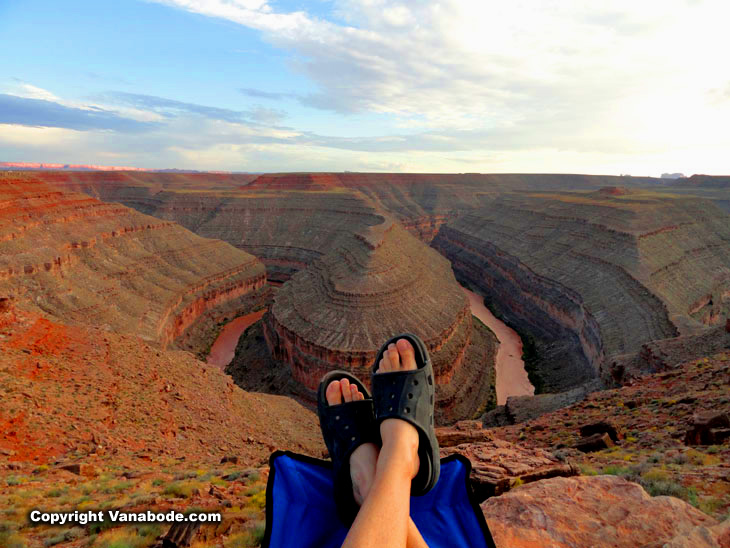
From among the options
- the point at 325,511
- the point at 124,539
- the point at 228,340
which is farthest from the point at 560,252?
the point at 124,539

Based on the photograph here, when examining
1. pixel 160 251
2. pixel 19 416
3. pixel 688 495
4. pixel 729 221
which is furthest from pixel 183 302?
pixel 729 221

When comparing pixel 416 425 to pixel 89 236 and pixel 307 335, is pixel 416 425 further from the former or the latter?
pixel 89 236

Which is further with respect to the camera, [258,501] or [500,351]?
[500,351]

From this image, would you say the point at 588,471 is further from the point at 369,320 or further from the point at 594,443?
the point at 369,320

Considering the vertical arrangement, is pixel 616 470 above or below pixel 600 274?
above

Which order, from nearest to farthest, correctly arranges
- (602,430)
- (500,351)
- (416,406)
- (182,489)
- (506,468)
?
(416,406), (506,468), (182,489), (602,430), (500,351)

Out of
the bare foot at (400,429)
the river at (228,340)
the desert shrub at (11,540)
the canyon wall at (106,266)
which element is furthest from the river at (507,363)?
the desert shrub at (11,540)

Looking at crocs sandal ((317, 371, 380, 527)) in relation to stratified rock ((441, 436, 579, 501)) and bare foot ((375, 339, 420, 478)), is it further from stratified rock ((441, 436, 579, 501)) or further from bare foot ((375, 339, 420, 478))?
stratified rock ((441, 436, 579, 501))
